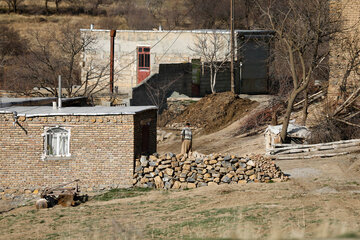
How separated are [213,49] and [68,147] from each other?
70.2 ft

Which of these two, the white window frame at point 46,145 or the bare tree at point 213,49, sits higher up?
the bare tree at point 213,49

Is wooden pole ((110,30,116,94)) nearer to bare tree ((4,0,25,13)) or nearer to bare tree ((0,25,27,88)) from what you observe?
bare tree ((0,25,27,88))

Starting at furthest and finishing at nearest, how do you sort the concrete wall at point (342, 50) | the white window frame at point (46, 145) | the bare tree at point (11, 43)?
the bare tree at point (11, 43)
the concrete wall at point (342, 50)
the white window frame at point (46, 145)

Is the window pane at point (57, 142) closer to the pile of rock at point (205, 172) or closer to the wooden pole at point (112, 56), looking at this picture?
the pile of rock at point (205, 172)

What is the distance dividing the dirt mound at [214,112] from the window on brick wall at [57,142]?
12.6 m

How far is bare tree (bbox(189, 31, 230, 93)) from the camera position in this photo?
40000mm

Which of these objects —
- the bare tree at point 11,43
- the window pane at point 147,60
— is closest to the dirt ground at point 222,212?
the window pane at point 147,60

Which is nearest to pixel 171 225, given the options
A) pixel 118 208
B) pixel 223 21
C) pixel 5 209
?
pixel 118 208

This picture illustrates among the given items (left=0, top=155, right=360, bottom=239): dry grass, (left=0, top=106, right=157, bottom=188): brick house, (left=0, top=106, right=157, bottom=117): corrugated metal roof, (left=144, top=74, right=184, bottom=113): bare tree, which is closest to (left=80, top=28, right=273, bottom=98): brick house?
(left=144, top=74, right=184, bottom=113): bare tree

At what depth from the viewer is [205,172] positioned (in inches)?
802

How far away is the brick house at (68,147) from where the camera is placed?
20.8m

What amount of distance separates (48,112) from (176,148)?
30.3ft

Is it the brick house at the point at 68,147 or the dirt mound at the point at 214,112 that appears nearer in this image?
the brick house at the point at 68,147

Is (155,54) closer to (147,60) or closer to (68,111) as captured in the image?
(147,60)
